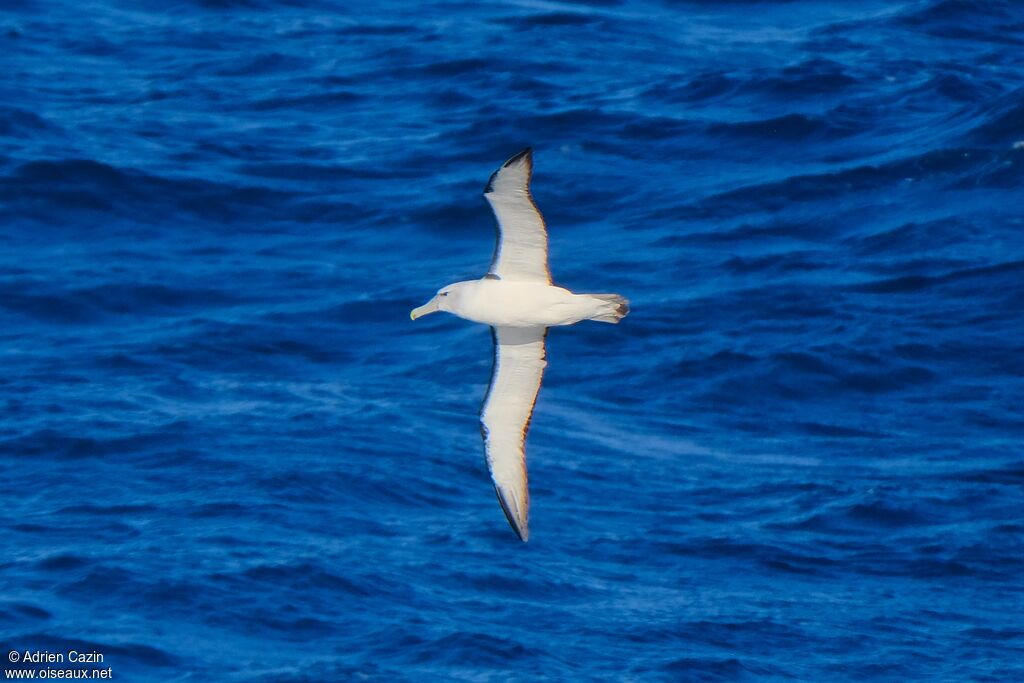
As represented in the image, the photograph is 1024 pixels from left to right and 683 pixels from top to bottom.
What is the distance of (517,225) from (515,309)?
2.69ft

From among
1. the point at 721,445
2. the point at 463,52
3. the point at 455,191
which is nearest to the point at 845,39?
the point at 463,52

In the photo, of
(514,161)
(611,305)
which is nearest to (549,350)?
(611,305)

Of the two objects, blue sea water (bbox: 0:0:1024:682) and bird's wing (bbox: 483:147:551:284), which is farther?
blue sea water (bbox: 0:0:1024:682)

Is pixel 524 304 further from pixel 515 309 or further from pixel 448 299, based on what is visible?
pixel 448 299

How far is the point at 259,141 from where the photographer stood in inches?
1287

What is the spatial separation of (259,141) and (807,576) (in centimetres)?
1424

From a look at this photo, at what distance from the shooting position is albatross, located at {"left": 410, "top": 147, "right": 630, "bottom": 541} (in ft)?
45.9

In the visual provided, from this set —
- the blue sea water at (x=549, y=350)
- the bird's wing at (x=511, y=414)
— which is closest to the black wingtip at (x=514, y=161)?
the bird's wing at (x=511, y=414)

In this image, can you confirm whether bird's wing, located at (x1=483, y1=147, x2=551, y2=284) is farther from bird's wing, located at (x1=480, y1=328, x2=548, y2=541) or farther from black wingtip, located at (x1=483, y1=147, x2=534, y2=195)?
bird's wing, located at (x1=480, y1=328, x2=548, y2=541)

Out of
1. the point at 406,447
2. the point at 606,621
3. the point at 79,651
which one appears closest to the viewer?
the point at 79,651

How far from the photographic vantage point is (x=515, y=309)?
14703 mm

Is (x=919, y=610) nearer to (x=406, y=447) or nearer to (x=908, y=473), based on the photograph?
(x=908, y=473)

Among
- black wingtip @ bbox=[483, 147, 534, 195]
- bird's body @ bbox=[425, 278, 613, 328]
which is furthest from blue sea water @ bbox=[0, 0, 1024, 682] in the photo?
black wingtip @ bbox=[483, 147, 534, 195]

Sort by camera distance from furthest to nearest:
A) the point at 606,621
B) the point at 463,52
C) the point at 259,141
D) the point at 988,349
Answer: the point at 463,52 < the point at 259,141 < the point at 988,349 < the point at 606,621
